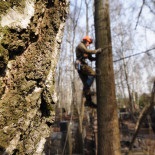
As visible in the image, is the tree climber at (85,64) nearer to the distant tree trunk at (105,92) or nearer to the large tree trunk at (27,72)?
the distant tree trunk at (105,92)

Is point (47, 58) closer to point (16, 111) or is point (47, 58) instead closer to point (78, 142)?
point (16, 111)

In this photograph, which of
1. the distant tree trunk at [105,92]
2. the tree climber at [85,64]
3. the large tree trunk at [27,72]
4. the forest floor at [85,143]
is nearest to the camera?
the large tree trunk at [27,72]

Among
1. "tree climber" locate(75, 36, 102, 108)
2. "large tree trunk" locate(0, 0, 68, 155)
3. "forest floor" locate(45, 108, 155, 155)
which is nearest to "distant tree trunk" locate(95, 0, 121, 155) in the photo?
"tree climber" locate(75, 36, 102, 108)

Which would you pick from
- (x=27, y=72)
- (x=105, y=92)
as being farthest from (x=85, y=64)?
(x=27, y=72)

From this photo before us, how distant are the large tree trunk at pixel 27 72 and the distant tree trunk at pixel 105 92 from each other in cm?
334

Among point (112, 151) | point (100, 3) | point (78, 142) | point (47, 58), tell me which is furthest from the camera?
point (78, 142)

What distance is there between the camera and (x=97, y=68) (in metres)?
4.30

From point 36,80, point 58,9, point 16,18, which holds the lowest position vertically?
point 36,80

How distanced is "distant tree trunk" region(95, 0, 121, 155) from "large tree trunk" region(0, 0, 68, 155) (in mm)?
3343

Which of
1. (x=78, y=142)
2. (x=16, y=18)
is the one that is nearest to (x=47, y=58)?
(x=16, y=18)

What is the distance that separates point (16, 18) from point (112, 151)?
3606mm

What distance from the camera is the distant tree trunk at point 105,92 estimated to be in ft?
13.5

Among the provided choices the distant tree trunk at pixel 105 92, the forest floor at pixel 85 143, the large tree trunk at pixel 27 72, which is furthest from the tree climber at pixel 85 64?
the large tree trunk at pixel 27 72

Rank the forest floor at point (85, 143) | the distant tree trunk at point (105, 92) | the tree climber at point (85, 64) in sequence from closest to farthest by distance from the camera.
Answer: the distant tree trunk at point (105, 92) → the tree climber at point (85, 64) → the forest floor at point (85, 143)
